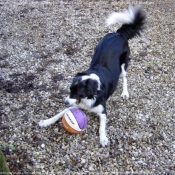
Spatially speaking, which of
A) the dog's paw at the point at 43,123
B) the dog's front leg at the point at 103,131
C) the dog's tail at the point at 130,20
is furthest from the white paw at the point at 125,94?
the dog's paw at the point at 43,123

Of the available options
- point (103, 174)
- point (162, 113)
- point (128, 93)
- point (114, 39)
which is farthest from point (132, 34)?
point (103, 174)

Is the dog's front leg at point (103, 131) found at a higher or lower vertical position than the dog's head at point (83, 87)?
lower

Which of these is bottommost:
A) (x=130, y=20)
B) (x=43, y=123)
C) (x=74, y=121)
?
(x=43, y=123)

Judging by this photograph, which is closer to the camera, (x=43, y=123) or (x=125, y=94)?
(x=43, y=123)

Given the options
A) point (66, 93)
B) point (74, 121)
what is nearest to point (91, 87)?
point (74, 121)

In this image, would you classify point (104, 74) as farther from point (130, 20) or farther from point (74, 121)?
point (130, 20)

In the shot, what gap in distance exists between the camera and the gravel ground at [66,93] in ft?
10.1

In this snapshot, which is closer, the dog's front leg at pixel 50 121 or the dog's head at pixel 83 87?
the dog's head at pixel 83 87

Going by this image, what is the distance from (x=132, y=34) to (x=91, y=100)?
1.53 meters

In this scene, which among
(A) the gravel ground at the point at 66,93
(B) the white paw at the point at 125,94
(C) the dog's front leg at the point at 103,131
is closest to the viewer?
(A) the gravel ground at the point at 66,93

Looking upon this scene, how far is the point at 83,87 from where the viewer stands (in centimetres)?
320

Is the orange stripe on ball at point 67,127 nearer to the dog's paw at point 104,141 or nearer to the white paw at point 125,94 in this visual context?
the dog's paw at point 104,141

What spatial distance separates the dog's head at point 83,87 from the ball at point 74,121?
7.7 inches

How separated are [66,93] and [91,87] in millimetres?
928
